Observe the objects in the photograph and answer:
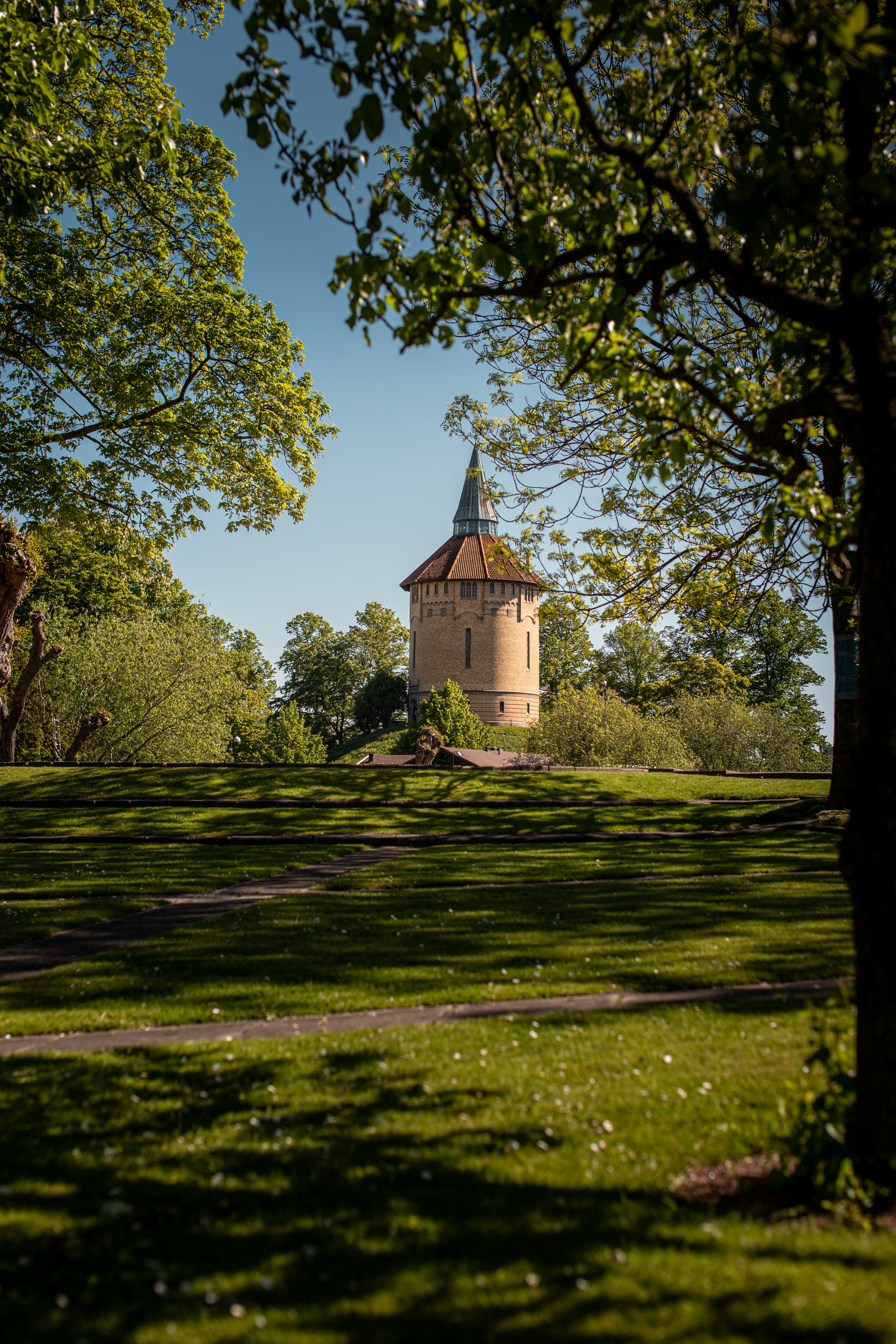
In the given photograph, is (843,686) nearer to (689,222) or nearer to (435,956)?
(435,956)

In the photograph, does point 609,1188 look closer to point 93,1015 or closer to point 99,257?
point 93,1015

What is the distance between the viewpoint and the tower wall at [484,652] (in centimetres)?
6906

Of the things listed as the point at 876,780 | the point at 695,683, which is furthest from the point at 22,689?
the point at 695,683

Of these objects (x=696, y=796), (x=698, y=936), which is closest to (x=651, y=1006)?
(x=698, y=936)

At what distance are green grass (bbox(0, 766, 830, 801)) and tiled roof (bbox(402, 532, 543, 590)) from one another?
43981 mm

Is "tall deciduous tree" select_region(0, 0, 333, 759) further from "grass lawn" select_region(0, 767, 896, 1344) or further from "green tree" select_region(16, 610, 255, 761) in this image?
"green tree" select_region(16, 610, 255, 761)

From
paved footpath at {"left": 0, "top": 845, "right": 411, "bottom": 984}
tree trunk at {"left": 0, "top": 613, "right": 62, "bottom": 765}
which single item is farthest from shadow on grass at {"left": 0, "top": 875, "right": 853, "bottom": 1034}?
tree trunk at {"left": 0, "top": 613, "right": 62, "bottom": 765}

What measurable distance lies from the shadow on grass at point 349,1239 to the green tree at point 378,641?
72.6 m

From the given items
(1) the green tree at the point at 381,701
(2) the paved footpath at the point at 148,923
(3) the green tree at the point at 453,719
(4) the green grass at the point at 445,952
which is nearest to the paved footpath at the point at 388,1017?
(4) the green grass at the point at 445,952

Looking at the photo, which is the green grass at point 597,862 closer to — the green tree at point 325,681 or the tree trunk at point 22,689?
the tree trunk at point 22,689

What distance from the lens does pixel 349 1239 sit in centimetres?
308

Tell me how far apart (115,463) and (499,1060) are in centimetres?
1690

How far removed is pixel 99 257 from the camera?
17609 mm

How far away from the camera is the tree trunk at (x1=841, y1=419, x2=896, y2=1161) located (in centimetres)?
349
